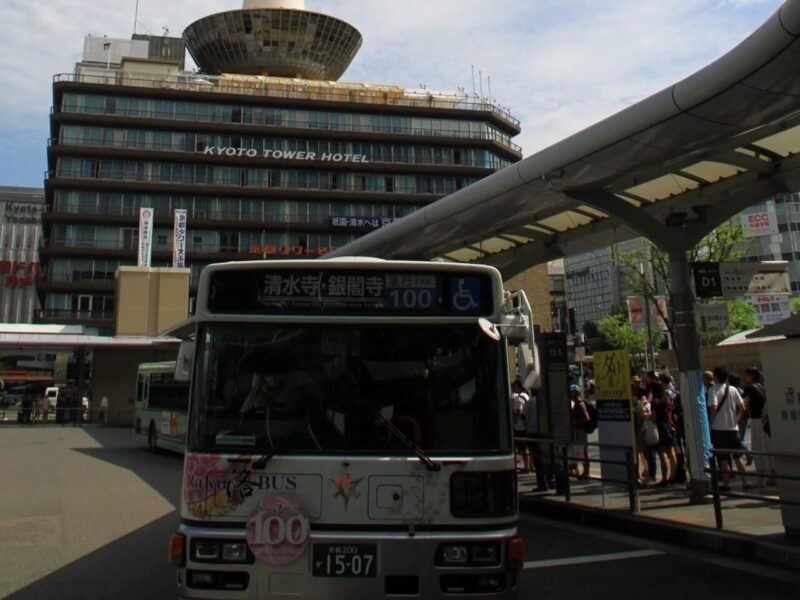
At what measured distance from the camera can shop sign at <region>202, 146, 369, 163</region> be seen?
7412cm

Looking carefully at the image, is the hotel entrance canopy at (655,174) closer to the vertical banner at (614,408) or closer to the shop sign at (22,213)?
the vertical banner at (614,408)

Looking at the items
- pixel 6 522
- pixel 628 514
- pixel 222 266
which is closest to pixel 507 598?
pixel 222 266

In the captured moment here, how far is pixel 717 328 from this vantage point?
421 inches

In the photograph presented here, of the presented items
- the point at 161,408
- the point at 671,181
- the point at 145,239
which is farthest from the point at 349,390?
the point at 145,239

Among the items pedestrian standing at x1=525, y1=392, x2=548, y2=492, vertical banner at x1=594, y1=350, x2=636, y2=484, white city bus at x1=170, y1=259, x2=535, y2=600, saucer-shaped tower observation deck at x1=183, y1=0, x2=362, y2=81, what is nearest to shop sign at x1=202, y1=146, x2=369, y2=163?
saucer-shaped tower observation deck at x1=183, y1=0, x2=362, y2=81

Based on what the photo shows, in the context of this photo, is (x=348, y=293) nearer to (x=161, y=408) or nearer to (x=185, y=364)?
(x=185, y=364)

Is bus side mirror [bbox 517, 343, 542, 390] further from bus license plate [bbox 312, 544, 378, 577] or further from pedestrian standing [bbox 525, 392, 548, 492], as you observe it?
pedestrian standing [bbox 525, 392, 548, 492]

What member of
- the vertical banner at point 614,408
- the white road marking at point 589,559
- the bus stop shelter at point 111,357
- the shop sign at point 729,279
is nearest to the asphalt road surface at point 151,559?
the white road marking at point 589,559

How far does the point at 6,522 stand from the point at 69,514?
3.01 ft

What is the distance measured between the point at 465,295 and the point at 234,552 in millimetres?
2296

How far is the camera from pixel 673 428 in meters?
11.8

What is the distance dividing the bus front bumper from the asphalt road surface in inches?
79.3

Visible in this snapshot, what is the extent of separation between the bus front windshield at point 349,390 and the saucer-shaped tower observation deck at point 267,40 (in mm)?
92169

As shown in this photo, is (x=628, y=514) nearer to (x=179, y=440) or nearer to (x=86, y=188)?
(x=179, y=440)
